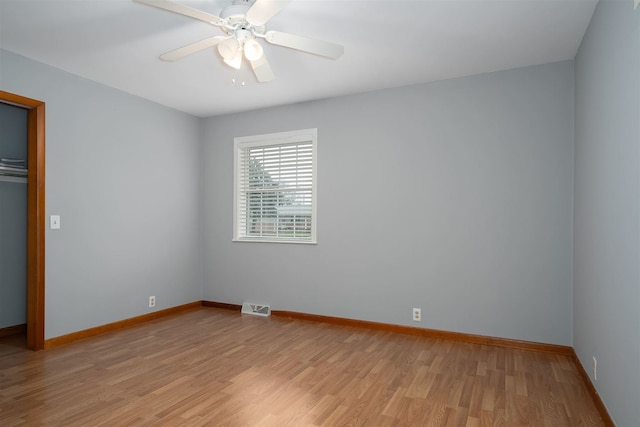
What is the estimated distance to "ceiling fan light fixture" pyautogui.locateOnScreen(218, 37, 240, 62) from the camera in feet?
7.99

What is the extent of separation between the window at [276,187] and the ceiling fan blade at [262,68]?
1631 millimetres

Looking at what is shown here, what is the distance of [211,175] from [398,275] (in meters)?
2.89

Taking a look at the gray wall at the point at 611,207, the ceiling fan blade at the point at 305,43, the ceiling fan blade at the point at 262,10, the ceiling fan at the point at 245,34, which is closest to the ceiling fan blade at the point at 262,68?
the ceiling fan at the point at 245,34

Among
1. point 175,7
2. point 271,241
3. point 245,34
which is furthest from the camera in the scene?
point 271,241

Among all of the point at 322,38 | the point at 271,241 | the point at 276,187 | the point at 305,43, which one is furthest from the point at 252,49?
the point at 271,241

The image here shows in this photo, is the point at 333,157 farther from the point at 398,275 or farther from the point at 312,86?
the point at 398,275

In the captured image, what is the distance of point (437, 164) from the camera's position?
12.4 feet

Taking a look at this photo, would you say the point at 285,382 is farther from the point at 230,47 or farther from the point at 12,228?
the point at 12,228

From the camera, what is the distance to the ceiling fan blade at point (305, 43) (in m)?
2.32

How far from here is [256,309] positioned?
15.5 feet

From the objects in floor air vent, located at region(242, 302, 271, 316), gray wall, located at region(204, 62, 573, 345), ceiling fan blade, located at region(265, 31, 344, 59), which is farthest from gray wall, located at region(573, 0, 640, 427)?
floor air vent, located at region(242, 302, 271, 316)

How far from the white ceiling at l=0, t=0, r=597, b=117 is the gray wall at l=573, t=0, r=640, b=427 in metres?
0.43

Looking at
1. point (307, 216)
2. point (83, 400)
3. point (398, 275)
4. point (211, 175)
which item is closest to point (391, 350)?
point (398, 275)

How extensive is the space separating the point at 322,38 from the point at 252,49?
2.54 feet
